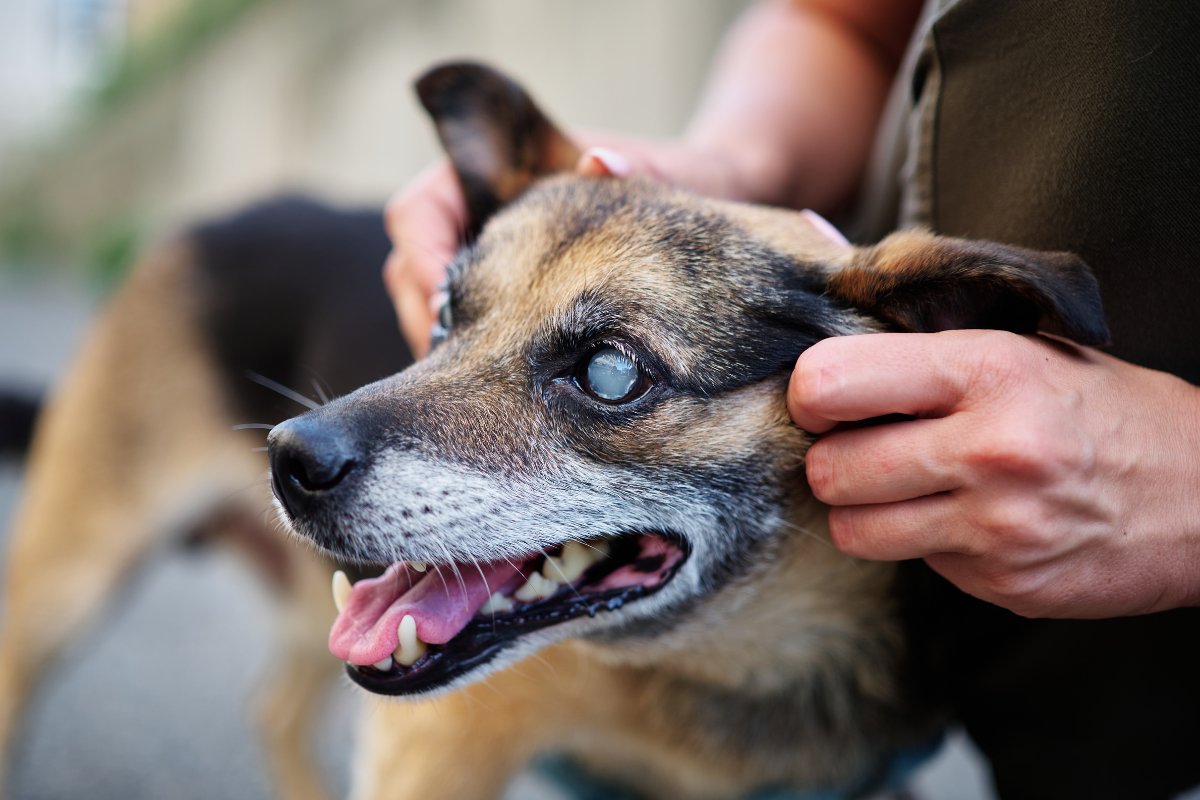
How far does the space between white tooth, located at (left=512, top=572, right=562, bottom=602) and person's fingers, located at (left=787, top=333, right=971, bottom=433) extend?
614 millimetres

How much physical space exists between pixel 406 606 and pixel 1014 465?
100cm

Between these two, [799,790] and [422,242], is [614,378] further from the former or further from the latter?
[799,790]

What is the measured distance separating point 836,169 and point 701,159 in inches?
22.2

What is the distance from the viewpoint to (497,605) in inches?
67.3

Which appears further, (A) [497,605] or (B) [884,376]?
(A) [497,605]

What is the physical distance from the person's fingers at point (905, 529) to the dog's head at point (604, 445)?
0.26 m

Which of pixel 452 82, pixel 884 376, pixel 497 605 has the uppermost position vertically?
pixel 452 82

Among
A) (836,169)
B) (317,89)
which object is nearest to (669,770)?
(836,169)

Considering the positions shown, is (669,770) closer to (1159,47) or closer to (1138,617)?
(1138,617)

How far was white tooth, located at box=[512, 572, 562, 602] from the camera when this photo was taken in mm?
1726

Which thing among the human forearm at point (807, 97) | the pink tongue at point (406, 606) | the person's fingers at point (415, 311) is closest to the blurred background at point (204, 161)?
the person's fingers at point (415, 311)

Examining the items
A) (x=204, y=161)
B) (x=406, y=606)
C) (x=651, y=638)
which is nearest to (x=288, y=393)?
(x=406, y=606)

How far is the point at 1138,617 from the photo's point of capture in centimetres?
199

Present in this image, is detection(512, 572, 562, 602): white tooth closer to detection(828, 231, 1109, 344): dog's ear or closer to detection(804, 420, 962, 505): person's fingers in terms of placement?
detection(804, 420, 962, 505): person's fingers
